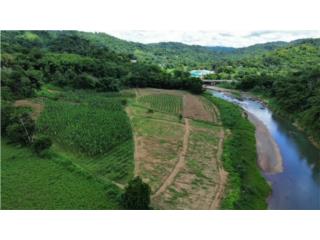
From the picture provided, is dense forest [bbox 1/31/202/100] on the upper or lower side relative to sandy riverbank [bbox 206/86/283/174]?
upper

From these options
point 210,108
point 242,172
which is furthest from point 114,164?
point 210,108

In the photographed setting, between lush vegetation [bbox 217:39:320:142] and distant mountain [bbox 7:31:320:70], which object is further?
distant mountain [bbox 7:31:320:70]

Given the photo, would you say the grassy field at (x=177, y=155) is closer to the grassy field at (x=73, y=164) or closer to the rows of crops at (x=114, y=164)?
the rows of crops at (x=114, y=164)

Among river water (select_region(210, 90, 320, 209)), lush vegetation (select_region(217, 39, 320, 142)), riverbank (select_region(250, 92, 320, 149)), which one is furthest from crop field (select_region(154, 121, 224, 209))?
lush vegetation (select_region(217, 39, 320, 142))

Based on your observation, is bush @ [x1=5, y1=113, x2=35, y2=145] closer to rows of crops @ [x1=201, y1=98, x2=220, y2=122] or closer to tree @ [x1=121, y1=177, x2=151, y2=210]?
tree @ [x1=121, y1=177, x2=151, y2=210]

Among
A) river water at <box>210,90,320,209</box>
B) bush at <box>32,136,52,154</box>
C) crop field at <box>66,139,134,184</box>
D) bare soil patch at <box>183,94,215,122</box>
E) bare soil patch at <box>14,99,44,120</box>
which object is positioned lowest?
river water at <box>210,90,320,209</box>

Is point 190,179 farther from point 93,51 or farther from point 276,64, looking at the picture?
point 276,64

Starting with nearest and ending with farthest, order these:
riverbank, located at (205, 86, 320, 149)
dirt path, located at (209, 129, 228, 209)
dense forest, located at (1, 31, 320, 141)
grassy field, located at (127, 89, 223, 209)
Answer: dirt path, located at (209, 129, 228, 209) < grassy field, located at (127, 89, 223, 209) < riverbank, located at (205, 86, 320, 149) < dense forest, located at (1, 31, 320, 141)

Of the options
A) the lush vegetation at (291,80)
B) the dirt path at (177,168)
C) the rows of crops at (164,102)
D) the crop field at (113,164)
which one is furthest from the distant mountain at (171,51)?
the crop field at (113,164)

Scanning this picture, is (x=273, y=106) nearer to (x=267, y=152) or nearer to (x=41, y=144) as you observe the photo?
(x=267, y=152)
